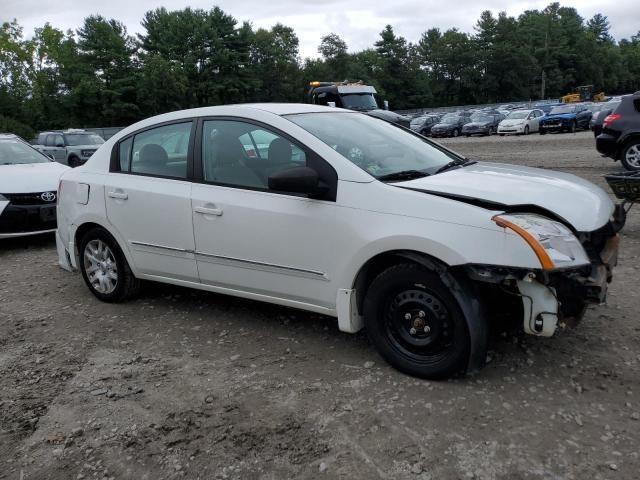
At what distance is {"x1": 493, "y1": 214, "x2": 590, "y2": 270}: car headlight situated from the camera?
10.1 ft

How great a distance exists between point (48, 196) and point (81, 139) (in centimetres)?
1445

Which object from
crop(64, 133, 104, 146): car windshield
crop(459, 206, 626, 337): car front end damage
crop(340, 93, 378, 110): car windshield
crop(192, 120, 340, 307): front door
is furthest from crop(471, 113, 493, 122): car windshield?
crop(459, 206, 626, 337): car front end damage

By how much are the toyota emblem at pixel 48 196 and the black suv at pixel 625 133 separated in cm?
1013

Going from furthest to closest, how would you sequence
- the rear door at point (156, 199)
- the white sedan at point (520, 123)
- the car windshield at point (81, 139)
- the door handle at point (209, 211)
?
the white sedan at point (520, 123) → the car windshield at point (81, 139) → the rear door at point (156, 199) → the door handle at point (209, 211)

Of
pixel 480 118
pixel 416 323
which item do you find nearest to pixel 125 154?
pixel 416 323

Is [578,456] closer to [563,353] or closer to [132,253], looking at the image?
[563,353]

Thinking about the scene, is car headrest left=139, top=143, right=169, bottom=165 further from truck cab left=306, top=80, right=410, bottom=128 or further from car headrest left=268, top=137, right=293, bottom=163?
truck cab left=306, top=80, right=410, bottom=128

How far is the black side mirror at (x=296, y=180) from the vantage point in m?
3.61

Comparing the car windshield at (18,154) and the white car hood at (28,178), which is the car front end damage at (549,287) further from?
the car windshield at (18,154)

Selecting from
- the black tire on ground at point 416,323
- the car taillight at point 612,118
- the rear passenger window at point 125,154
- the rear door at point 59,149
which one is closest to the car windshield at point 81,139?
the rear door at point 59,149

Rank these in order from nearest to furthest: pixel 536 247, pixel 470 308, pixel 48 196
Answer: pixel 536 247
pixel 470 308
pixel 48 196

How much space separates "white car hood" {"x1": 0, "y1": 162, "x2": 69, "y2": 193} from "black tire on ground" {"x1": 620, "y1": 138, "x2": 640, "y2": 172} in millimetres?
10227

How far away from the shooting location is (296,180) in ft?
11.9

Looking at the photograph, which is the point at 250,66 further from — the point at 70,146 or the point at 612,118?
the point at 612,118
